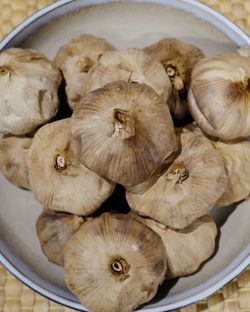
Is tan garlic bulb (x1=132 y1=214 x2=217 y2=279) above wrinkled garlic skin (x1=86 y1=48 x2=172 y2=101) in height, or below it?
below

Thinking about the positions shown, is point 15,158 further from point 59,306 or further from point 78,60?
point 59,306

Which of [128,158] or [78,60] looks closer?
[128,158]

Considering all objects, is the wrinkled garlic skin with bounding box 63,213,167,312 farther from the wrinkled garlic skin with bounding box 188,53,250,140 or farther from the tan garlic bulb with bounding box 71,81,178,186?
the wrinkled garlic skin with bounding box 188,53,250,140

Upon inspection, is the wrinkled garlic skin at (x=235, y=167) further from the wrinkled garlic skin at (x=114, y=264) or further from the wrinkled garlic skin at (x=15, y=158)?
the wrinkled garlic skin at (x=15, y=158)

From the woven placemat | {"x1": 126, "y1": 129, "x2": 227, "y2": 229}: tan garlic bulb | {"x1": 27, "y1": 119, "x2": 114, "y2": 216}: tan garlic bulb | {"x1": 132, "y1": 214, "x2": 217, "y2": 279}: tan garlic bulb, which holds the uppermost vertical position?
{"x1": 27, "y1": 119, "x2": 114, "y2": 216}: tan garlic bulb

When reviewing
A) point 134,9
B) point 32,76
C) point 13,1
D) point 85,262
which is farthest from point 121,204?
point 13,1

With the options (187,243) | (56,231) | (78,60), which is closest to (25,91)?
(78,60)

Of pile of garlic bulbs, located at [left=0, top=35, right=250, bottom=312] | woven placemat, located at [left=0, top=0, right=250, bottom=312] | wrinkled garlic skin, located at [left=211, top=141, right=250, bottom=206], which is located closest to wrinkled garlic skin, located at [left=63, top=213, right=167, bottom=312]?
pile of garlic bulbs, located at [left=0, top=35, right=250, bottom=312]
